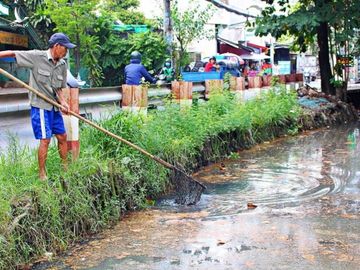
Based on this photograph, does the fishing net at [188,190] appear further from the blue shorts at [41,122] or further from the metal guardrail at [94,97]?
the blue shorts at [41,122]

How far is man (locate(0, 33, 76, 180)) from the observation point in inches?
219

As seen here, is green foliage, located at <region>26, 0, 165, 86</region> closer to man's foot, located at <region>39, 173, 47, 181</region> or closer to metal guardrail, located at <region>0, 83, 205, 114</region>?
metal guardrail, located at <region>0, 83, 205, 114</region>

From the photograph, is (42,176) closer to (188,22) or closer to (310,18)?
(310,18)

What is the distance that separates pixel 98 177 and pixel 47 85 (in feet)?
3.49

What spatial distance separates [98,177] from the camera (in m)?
5.82

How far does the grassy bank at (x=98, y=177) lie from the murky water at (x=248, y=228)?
→ 0.23 metres

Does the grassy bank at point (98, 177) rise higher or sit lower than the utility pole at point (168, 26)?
lower

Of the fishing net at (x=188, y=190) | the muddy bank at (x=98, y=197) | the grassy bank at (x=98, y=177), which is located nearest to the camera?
the grassy bank at (x=98, y=177)

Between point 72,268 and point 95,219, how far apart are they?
100 cm

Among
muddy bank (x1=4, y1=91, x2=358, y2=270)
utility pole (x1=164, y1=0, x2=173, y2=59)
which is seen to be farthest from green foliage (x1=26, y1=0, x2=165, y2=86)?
muddy bank (x1=4, y1=91, x2=358, y2=270)

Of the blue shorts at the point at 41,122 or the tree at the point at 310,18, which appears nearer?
the blue shorts at the point at 41,122

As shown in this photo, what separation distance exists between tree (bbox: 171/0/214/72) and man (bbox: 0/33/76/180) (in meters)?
16.4

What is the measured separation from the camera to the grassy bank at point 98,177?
468cm

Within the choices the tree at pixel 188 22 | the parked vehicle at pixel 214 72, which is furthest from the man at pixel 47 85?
the tree at pixel 188 22
